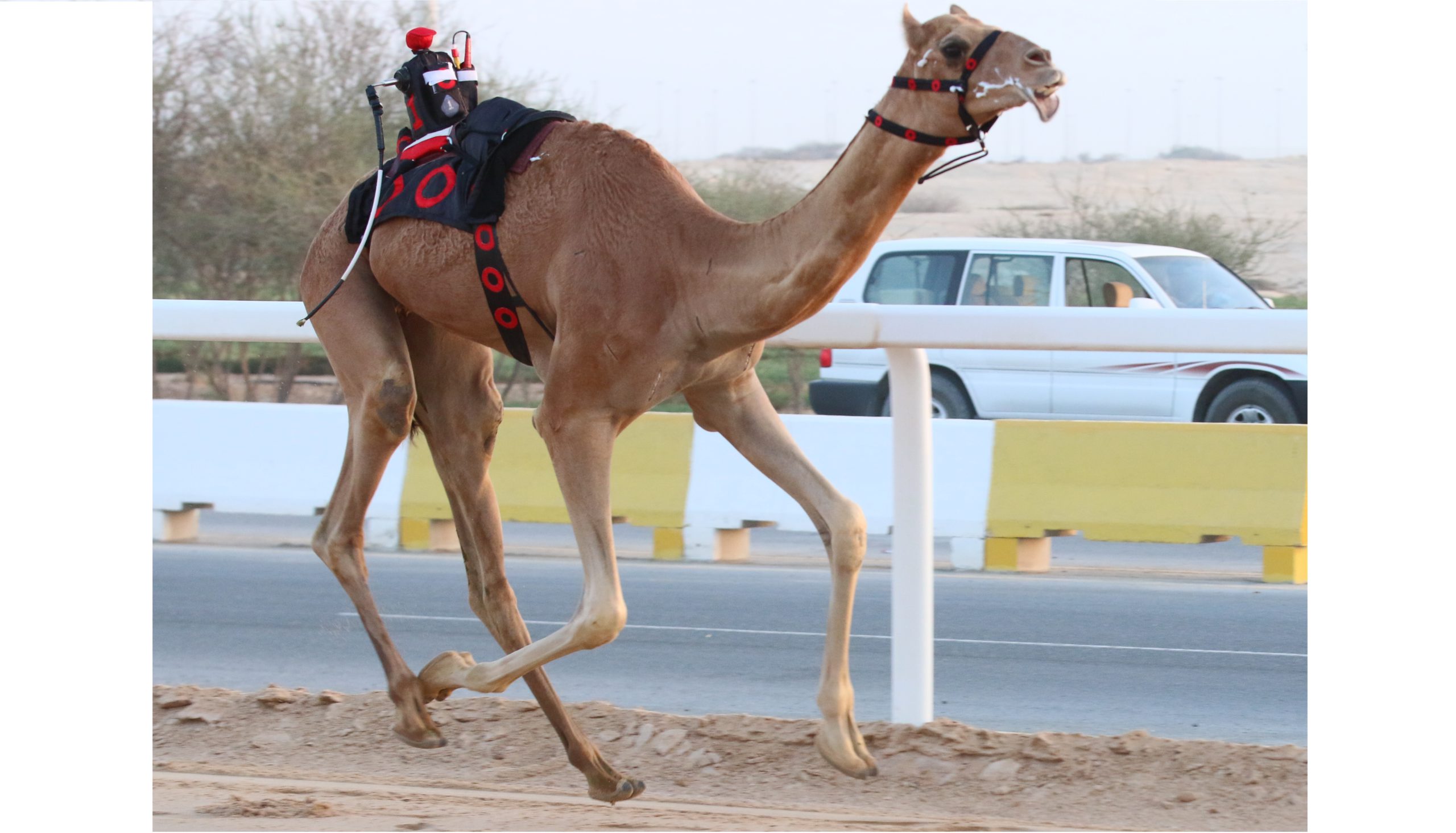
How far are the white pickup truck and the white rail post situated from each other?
1067cm

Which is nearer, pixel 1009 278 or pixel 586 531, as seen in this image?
pixel 586 531

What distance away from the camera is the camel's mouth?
149 inches

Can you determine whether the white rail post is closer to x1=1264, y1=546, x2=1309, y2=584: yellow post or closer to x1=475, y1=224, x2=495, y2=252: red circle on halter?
x1=475, y1=224, x2=495, y2=252: red circle on halter

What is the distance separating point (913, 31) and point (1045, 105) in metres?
0.45

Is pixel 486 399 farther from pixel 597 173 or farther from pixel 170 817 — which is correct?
pixel 170 817

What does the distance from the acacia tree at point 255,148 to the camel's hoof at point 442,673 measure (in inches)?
760

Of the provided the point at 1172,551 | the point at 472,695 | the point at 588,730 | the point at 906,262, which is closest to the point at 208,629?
the point at 472,695

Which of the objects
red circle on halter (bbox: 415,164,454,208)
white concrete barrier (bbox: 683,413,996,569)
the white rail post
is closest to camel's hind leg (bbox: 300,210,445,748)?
red circle on halter (bbox: 415,164,454,208)

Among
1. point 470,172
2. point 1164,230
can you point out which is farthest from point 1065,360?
point 1164,230

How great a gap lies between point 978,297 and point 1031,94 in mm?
13506

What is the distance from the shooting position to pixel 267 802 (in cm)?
492

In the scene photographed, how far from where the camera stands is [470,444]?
5445 mm

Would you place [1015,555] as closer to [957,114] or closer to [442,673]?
[442,673]

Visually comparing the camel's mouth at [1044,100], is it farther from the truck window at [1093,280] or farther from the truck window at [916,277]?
the truck window at [916,277]
